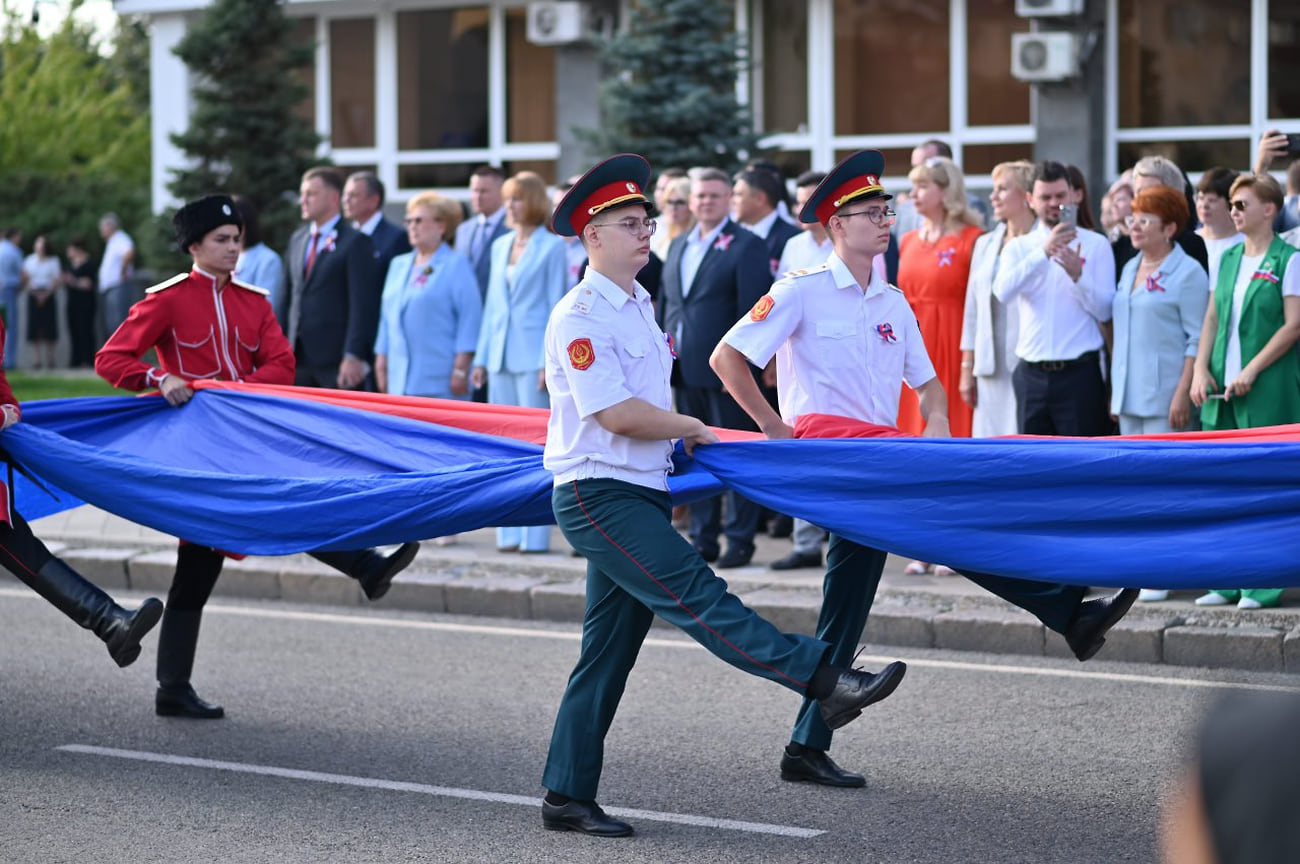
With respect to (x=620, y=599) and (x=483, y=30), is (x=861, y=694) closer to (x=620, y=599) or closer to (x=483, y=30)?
(x=620, y=599)

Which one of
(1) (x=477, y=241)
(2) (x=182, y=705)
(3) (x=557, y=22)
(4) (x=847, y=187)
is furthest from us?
(3) (x=557, y=22)

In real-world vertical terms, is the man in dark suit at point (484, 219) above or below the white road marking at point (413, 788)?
above

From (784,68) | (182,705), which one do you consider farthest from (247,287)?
(784,68)

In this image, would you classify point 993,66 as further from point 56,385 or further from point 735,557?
point 56,385

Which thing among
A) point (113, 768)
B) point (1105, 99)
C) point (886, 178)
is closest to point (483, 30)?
point (886, 178)

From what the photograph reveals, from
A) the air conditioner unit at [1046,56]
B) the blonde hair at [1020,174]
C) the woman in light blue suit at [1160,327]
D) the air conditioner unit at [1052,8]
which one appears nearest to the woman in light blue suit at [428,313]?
the blonde hair at [1020,174]

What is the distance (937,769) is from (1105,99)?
1492 centimetres

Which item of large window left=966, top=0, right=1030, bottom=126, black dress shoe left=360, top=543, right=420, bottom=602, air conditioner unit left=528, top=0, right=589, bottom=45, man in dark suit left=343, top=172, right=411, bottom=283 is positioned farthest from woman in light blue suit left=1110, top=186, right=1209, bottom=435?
air conditioner unit left=528, top=0, right=589, bottom=45

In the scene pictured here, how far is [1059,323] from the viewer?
971cm

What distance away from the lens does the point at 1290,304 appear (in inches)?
360

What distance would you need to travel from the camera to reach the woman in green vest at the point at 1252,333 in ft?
30.0

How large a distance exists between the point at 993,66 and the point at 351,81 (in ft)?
28.9

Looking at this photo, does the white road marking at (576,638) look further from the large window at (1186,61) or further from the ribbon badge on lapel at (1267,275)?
the large window at (1186,61)

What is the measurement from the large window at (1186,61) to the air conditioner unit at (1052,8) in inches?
43.6
